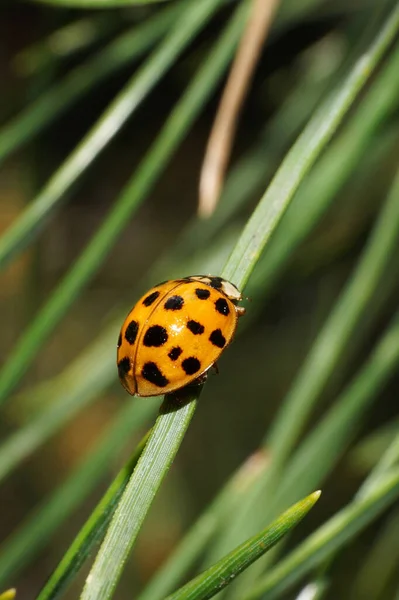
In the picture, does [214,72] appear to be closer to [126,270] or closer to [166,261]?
[166,261]

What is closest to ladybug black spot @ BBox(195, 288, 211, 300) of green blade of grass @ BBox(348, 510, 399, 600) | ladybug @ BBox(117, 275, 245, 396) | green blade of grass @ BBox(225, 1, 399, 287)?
ladybug @ BBox(117, 275, 245, 396)

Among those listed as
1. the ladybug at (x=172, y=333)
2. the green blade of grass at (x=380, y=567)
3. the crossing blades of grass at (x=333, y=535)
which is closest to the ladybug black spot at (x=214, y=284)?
the ladybug at (x=172, y=333)

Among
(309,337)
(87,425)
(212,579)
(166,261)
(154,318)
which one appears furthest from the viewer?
(87,425)

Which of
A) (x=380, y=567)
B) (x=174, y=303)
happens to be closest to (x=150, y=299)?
(x=174, y=303)

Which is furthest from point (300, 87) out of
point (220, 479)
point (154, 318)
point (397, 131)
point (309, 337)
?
point (220, 479)

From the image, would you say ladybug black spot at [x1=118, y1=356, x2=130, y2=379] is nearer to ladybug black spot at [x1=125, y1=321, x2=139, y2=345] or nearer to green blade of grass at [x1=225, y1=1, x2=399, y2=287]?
ladybug black spot at [x1=125, y1=321, x2=139, y2=345]

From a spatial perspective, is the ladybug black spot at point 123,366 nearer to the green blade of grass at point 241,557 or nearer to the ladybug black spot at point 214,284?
the ladybug black spot at point 214,284

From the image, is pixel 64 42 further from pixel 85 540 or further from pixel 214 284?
pixel 85 540
